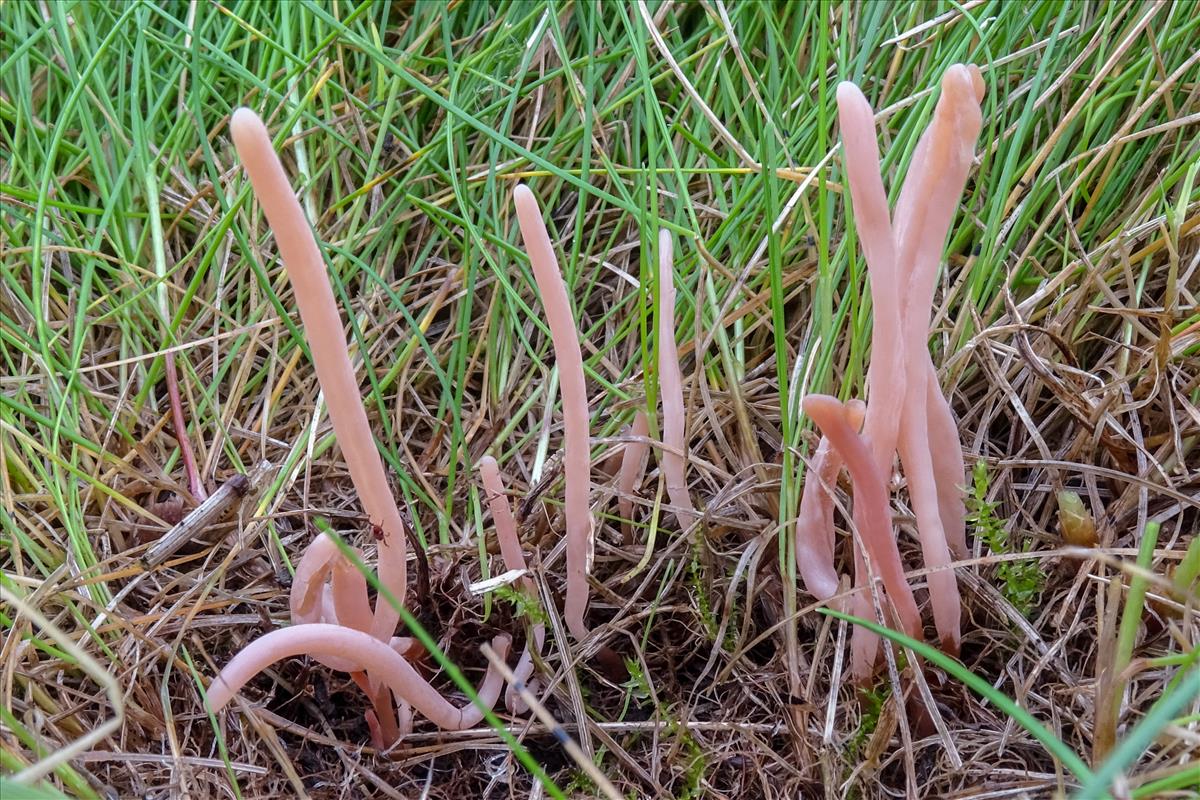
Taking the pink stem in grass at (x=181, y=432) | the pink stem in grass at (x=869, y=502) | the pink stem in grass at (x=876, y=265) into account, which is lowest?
the pink stem in grass at (x=181, y=432)

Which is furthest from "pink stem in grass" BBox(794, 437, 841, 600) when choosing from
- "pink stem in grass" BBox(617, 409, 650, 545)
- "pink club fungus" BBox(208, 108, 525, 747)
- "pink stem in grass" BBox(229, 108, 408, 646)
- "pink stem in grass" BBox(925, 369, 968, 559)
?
"pink stem in grass" BBox(229, 108, 408, 646)

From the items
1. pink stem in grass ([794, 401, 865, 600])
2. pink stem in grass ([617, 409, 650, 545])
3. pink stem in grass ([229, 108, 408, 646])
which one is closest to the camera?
pink stem in grass ([229, 108, 408, 646])

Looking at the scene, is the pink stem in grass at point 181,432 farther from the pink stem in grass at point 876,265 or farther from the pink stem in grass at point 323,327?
the pink stem in grass at point 876,265

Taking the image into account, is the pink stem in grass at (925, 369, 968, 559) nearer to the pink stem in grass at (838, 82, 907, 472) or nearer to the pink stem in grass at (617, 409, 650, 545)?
the pink stem in grass at (838, 82, 907, 472)

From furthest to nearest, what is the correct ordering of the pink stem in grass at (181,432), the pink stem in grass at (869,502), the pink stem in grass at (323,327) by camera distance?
1. the pink stem in grass at (181,432)
2. the pink stem in grass at (869,502)
3. the pink stem in grass at (323,327)

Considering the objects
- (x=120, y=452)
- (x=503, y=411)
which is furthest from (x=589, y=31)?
(x=120, y=452)

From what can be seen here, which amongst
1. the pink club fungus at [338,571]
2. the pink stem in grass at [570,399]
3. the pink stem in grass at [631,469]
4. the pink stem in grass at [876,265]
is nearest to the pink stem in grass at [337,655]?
the pink club fungus at [338,571]
